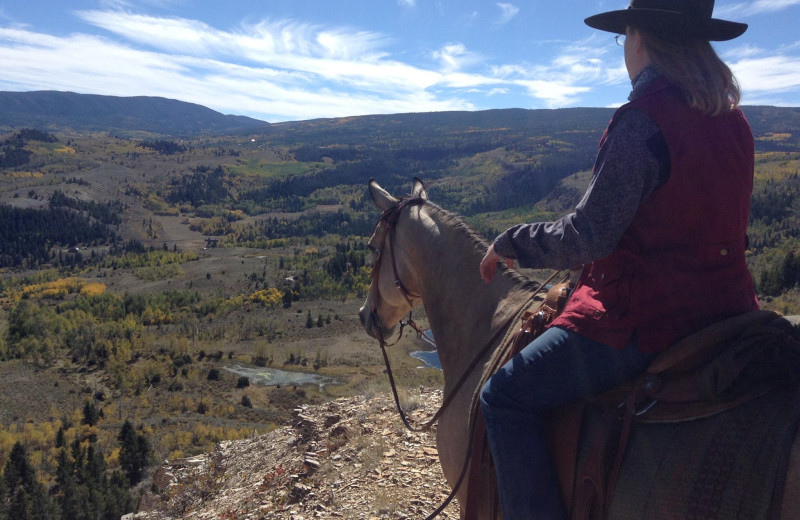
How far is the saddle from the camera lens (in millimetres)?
1875

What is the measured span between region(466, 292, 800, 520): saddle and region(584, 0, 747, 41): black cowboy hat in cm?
113

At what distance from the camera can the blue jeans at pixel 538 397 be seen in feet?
7.07

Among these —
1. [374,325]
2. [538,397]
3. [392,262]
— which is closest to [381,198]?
[392,262]

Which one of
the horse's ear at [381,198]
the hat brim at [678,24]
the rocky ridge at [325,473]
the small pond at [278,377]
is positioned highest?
the hat brim at [678,24]

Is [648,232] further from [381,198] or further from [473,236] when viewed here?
[381,198]

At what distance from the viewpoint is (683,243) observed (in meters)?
2.01

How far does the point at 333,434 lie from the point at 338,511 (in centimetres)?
253

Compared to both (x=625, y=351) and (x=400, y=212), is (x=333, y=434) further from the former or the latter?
(x=625, y=351)

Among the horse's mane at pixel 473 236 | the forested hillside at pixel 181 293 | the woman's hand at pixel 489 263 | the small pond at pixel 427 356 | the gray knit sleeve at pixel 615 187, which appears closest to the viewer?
the gray knit sleeve at pixel 615 187

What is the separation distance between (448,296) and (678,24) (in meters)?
1.95

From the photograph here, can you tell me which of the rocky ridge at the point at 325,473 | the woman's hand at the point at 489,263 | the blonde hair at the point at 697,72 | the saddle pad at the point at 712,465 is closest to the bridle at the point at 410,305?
the woman's hand at the point at 489,263

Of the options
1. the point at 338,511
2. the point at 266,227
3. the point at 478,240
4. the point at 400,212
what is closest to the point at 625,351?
the point at 478,240

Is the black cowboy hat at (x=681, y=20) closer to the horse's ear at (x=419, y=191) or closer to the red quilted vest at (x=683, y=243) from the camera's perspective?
the red quilted vest at (x=683, y=243)

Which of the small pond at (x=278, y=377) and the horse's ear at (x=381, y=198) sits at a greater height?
the horse's ear at (x=381, y=198)
